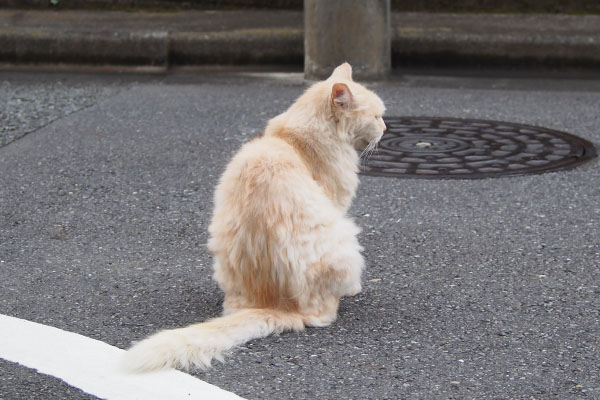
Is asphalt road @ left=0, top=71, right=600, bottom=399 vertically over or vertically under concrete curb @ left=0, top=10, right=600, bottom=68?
under

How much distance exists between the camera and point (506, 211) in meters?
4.62

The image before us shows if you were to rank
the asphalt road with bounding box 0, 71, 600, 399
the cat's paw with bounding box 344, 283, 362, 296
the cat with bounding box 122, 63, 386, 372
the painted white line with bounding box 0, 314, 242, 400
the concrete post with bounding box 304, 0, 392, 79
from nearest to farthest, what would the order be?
1. the painted white line with bounding box 0, 314, 242, 400
2. the asphalt road with bounding box 0, 71, 600, 399
3. the cat with bounding box 122, 63, 386, 372
4. the cat's paw with bounding box 344, 283, 362, 296
5. the concrete post with bounding box 304, 0, 392, 79

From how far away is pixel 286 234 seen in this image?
309 cm

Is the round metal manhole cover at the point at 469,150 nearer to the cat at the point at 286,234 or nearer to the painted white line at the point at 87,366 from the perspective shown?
the cat at the point at 286,234

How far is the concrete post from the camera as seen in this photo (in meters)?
7.54

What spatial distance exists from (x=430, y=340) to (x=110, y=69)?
587 centimetres

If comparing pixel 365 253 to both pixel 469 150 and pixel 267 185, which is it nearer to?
pixel 267 185

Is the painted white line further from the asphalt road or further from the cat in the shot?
the cat

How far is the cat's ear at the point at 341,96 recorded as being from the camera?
3.30 meters

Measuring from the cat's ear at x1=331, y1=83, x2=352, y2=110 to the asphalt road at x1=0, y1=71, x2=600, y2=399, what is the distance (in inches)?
30.8

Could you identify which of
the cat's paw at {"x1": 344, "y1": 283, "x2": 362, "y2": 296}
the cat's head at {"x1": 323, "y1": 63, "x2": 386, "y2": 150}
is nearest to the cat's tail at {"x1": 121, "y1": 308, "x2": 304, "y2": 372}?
the cat's paw at {"x1": 344, "y1": 283, "x2": 362, "y2": 296}

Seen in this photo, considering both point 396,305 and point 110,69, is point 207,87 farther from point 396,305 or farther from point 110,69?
point 396,305

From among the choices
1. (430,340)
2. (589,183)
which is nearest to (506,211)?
(589,183)

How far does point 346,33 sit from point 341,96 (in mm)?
4369
